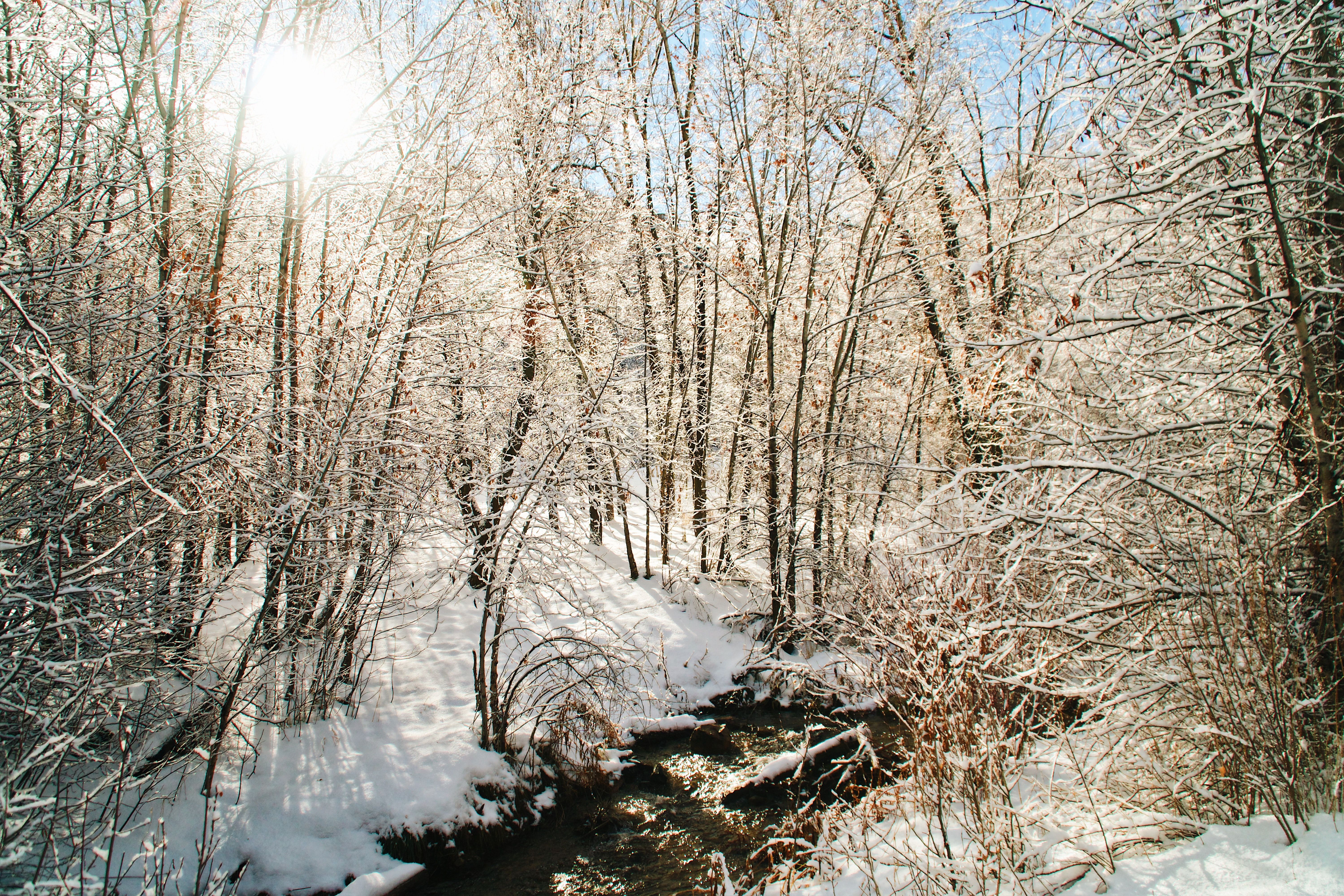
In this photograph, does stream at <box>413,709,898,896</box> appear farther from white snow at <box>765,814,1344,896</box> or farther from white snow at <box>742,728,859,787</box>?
white snow at <box>765,814,1344,896</box>

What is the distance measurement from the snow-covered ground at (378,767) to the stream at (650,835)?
534mm

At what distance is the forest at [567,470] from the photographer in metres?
3.35

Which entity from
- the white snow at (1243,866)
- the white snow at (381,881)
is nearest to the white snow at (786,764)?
the white snow at (381,881)

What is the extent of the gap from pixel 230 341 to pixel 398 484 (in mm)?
2960

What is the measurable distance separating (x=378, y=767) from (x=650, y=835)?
2698 mm

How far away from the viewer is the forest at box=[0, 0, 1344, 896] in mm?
3350

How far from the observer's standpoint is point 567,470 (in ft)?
20.2

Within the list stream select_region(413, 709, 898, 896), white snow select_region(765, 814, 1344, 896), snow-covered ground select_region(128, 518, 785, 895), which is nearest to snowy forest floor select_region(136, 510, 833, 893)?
snow-covered ground select_region(128, 518, 785, 895)

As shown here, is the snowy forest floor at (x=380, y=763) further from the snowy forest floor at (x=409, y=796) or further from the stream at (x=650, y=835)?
the stream at (x=650, y=835)

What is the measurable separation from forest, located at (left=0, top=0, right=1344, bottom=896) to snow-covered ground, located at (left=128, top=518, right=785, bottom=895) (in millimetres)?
44

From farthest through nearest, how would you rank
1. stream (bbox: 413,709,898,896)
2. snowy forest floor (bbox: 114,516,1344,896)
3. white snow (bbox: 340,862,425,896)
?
stream (bbox: 413,709,898,896), white snow (bbox: 340,862,425,896), snowy forest floor (bbox: 114,516,1344,896)

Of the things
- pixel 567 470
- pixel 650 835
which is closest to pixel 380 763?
pixel 650 835

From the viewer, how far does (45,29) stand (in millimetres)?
4227

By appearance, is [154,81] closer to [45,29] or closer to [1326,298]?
[45,29]
